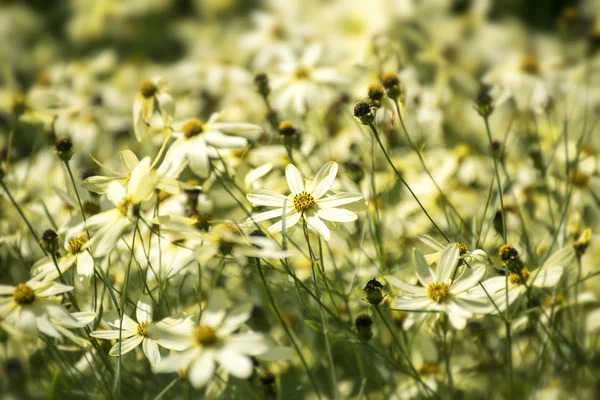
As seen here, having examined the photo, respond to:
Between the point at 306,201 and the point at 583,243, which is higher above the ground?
the point at 583,243

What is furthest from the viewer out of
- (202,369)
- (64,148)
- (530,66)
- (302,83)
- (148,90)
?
(530,66)

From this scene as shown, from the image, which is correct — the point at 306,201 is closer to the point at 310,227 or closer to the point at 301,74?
the point at 310,227

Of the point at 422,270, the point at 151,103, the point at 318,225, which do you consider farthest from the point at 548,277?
the point at 151,103

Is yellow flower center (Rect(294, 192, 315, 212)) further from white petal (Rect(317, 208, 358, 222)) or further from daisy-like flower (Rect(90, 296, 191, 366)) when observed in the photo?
daisy-like flower (Rect(90, 296, 191, 366))

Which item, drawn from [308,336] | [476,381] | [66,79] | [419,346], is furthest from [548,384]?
[66,79]

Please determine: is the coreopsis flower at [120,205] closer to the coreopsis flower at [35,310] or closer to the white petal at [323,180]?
the coreopsis flower at [35,310]

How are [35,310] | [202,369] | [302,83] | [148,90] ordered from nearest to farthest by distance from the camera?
[202,369]
[35,310]
[148,90]
[302,83]

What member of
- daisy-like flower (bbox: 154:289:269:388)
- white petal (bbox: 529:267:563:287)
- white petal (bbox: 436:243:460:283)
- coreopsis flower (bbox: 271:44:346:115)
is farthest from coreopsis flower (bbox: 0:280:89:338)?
coreopsis flower (bbox: 271:44:346:115)

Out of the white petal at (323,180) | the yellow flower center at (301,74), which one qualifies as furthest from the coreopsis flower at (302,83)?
the white petal at (323,180)
